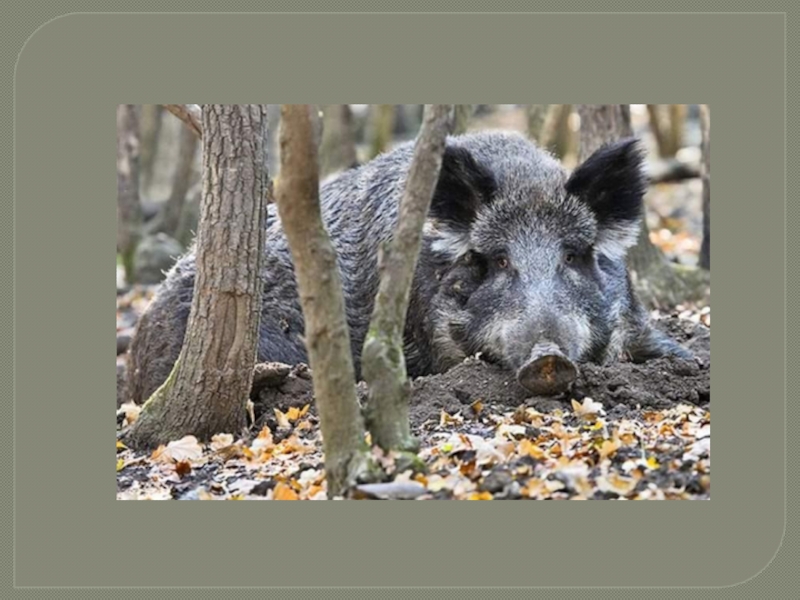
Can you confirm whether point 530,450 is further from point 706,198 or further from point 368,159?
point 368,159

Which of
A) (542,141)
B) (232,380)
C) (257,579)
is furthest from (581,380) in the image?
(542,141)

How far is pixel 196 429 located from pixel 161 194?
15.2 m

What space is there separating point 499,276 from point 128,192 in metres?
7.73

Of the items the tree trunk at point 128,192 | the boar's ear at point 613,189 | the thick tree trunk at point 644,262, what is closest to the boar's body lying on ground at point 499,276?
the boar's ear at point 613,189

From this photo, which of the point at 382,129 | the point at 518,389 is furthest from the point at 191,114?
the point at 382,129

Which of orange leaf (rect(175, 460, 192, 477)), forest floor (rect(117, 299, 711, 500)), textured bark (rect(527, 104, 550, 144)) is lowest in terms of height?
orange leaf (rect(175, 460, 192, 477))

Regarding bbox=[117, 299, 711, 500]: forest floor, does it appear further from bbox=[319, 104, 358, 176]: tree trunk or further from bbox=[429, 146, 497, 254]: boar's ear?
bbox=[319, 104, 358, 176]: tree trunk

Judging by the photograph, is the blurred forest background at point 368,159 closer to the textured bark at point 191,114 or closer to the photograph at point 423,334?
the photograph at point 423,334

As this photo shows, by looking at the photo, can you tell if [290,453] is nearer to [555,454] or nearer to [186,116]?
[555,454]

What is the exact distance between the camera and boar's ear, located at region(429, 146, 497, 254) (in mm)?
8781

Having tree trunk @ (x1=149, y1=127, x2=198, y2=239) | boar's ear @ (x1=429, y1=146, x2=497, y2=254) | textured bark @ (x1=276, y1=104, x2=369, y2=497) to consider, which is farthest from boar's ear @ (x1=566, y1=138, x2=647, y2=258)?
tree trunk @ (x1=149, y1=127, x2=198, y2=239)

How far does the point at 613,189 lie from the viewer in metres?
9.05

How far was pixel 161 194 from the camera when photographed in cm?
2255

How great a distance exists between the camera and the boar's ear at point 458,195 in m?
8.78
